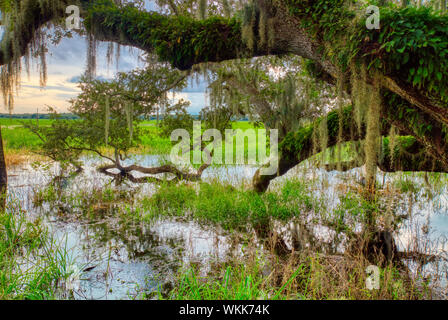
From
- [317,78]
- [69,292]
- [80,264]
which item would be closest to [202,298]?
[69,292]

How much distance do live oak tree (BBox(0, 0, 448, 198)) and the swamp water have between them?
5.35 ft

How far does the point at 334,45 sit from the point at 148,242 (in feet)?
15.3

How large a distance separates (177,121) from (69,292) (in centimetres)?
600

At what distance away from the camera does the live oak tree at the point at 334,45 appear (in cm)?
261

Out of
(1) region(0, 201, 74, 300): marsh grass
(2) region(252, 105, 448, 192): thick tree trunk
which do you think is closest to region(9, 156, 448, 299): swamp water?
(1) region(0, 201, 74, 300): marsh grass

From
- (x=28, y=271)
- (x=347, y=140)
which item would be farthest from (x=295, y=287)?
(x=28, y=271)

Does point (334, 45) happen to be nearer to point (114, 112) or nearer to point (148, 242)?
point (148, 242)

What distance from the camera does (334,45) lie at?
3.13 metres

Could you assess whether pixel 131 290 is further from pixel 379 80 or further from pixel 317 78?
pixel 317 78

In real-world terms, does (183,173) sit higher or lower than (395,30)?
lower

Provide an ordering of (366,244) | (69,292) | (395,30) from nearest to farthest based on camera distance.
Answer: (395,30), (69,292), (366,244)

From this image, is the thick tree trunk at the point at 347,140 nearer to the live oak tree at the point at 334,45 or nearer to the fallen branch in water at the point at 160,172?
the live oak tree at the point at 334,45

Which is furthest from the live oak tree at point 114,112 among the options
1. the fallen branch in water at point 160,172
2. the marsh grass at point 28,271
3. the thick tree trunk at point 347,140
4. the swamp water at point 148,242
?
the thick tree trunk at point 347,140

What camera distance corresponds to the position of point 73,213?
22.0ft
